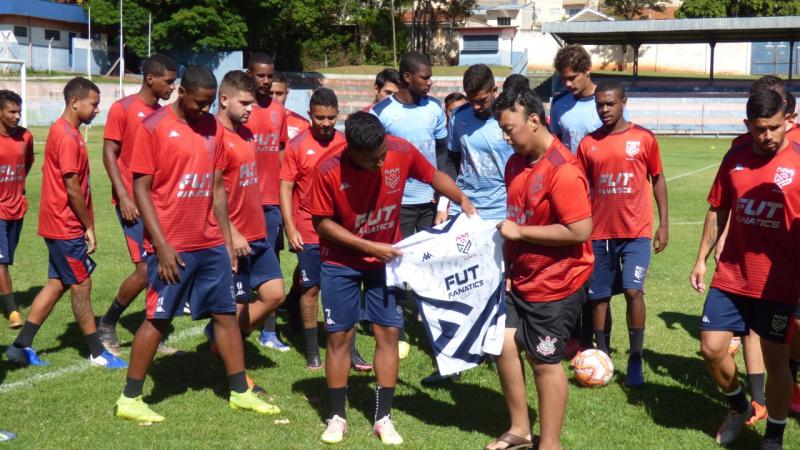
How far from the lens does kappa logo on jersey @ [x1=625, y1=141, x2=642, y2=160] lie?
7289mm

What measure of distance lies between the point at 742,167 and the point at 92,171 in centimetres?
2065

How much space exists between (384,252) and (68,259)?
339 cm

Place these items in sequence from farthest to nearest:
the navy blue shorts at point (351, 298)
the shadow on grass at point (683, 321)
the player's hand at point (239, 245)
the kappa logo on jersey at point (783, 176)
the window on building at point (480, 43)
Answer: the window on building at point (480, 43)
the shadow on grass at point (683, 321)
the player's hand at point (239, 245)
the navy blue shorts at point (351, 298)
the kappa logo on jersey at point (783, 176)

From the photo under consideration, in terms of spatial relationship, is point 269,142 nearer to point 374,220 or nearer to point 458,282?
point 374,220

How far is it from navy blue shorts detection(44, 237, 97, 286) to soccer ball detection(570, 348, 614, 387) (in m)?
4.36

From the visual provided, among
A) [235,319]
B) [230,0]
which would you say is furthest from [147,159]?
[230,0]

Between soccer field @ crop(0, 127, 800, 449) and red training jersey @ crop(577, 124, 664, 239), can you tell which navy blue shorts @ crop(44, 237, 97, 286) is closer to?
soccer field @ crop(0, 127, 800, 449)

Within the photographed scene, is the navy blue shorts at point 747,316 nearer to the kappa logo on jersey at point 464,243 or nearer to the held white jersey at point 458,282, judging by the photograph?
the held white jersey at point 458,282

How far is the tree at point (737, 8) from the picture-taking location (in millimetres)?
67438

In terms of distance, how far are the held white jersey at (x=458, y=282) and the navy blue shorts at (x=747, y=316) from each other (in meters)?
1.34

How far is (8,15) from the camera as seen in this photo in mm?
55188

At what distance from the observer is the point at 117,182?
7.59 meters

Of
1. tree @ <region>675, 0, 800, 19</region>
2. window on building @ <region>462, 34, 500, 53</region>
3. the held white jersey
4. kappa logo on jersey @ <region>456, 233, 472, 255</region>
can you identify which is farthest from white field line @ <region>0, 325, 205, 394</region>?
window on building @ <region>462, 34, 500, 53</region>

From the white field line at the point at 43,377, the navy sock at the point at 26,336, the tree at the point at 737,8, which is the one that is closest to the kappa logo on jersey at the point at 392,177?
the white field line at the point at 43,377
